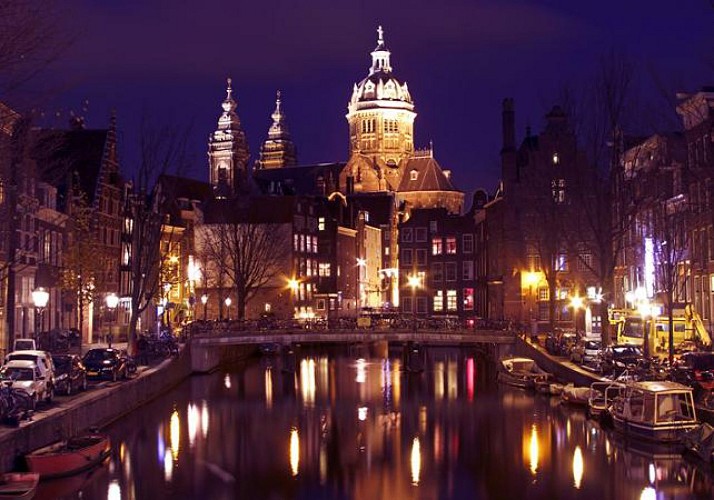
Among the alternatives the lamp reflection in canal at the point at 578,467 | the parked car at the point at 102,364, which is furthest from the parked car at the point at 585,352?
the parked car at the point at 102,364

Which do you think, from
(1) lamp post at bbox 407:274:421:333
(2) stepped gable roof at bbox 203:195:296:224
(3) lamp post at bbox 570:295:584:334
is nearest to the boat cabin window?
(3) lamp post at bbox 570:295:584:334

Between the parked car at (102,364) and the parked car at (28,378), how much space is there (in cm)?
996

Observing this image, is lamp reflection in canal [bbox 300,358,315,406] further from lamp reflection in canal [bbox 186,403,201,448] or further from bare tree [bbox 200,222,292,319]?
bare tree [bbox 200,222,292,319]

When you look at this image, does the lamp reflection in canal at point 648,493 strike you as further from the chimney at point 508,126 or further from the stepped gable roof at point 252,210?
the stepped gable roof at point 252,210

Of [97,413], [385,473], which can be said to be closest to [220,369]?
[97,413]

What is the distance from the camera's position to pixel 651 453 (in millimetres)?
43031

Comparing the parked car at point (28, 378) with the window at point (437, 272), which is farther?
the window at point (437, 272)

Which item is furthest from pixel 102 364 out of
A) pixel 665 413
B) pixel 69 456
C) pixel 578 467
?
pixel 665 413

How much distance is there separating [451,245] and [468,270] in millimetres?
3914

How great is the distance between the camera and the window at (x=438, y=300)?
403 ft

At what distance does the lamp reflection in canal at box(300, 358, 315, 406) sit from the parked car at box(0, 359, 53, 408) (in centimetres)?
2157

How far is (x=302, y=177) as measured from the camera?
626 feet

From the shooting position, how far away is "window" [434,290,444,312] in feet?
403

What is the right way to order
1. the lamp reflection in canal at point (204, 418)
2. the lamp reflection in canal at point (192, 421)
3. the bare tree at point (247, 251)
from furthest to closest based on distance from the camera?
1. the bare tree at point (247, 251)
2. the lamp reflection in canal at point (204, 418)
3. the lamp reflection in canal at point (192, 421)
